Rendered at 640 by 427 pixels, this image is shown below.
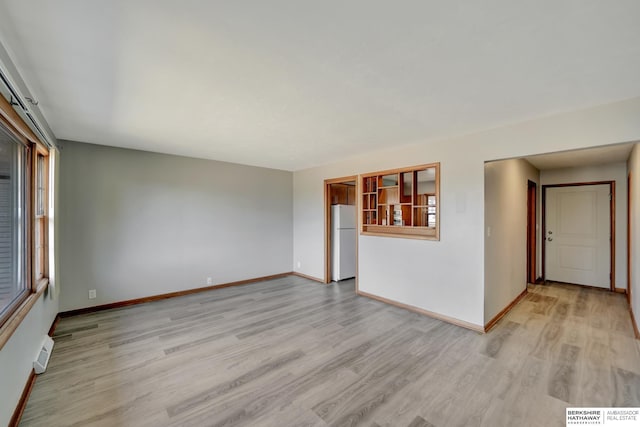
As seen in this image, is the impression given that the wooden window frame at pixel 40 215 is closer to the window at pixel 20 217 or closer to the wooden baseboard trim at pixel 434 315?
the window at pixel 20 217

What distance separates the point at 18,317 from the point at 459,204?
13.4ft

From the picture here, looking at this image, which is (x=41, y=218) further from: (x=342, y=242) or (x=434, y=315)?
(x=434, y=315)

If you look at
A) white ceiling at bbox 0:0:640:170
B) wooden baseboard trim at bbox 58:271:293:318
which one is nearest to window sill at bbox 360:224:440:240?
white ceiling at bbox 0:0:640:170

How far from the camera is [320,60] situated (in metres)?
1.67

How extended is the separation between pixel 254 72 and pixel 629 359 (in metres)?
4.04

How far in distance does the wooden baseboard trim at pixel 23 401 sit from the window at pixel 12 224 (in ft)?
1.98

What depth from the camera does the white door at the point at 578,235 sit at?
475 centimetres

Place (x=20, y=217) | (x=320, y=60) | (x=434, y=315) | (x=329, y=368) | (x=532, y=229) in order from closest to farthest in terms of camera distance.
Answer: (x=320, y=60)
(x=20, y=217)
(x=329, y=368)
(x=434, y=315)
(x=532, y=229)

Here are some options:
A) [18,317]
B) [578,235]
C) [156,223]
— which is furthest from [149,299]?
[578,235]

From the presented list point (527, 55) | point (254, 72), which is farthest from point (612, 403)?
point (254, 72)

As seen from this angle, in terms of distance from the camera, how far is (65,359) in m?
2.44

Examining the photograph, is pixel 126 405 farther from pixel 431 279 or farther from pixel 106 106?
pixel 431 279

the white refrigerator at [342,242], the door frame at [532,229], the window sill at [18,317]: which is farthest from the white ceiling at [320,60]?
the door frame at [532,229]

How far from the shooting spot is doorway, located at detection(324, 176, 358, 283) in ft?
17.0
